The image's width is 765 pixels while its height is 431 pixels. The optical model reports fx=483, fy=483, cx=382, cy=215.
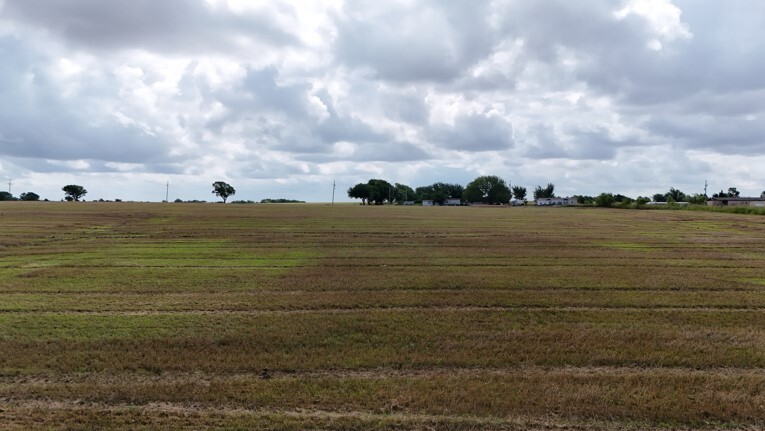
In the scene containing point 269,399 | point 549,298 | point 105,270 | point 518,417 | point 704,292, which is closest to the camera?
point 518,417

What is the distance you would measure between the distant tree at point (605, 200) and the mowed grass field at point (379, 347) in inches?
4335

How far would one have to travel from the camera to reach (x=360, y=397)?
648 centimetres

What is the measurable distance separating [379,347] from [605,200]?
125 metres

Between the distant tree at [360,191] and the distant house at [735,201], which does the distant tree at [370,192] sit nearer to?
the distant tree at [360,191]

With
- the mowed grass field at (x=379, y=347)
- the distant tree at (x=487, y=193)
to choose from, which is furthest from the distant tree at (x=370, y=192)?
the mowed grass field at (x=379, y=347)

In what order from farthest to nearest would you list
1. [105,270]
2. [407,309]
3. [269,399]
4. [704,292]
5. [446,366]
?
[105,270], [704,292], [407,309], [446,366], [269,399]

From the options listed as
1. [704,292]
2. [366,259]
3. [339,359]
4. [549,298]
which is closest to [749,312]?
[704,292]

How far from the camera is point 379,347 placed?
8.45m

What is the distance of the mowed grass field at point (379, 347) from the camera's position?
611cm

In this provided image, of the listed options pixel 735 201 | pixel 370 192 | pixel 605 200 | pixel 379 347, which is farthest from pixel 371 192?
pixel 379 347

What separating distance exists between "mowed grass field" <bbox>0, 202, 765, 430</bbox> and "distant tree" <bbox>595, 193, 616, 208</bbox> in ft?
361

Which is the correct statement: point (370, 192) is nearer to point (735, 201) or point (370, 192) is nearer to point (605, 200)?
point (605, 200)

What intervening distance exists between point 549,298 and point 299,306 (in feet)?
20.9

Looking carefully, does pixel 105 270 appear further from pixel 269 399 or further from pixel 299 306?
pixel 269 399
